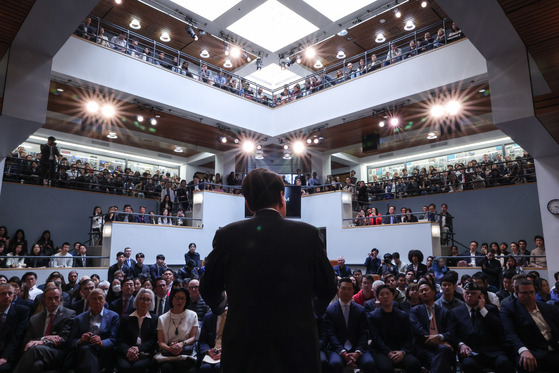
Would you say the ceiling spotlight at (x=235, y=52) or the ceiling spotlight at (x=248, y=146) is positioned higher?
the ceiling spotlight at (x=235, y=52)

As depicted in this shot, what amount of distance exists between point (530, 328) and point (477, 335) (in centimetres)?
48

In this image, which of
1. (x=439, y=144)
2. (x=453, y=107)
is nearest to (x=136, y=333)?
(x=453, y=107)

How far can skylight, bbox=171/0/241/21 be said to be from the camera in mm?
11484

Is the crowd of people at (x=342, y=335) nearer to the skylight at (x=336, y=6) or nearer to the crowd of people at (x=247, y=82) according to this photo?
the crowd of people at (x=247, y=82)

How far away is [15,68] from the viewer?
4367 mm

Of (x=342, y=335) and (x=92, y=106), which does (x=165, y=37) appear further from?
(x=342, y=335)

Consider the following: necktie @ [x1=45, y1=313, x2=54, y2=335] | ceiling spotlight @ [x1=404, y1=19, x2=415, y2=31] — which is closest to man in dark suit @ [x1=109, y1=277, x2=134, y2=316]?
necktie @ [x1=45, y1=313, x2=54, y2=335]

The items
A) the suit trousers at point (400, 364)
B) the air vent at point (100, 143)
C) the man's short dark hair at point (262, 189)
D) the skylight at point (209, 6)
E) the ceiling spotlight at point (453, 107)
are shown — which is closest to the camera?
the man's short dark hair at point (262, 189)

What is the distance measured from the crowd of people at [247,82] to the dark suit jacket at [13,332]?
26.6 ft

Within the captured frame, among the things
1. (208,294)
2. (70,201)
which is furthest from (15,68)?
(70,201)

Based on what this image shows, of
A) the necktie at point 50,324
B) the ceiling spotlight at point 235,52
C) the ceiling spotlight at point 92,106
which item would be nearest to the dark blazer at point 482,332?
the necktie at point 50,324

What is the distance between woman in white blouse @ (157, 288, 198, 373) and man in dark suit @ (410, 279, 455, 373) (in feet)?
7.59

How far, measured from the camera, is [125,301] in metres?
4.96

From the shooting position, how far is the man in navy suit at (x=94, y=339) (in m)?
3.63
